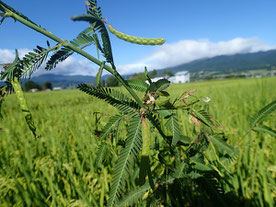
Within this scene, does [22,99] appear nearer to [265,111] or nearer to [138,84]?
[138,84]

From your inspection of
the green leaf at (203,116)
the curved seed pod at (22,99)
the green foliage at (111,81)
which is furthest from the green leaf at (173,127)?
the curved seed pod at (22,99)

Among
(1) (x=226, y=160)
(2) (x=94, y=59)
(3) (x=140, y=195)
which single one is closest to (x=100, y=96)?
→ (2) (x=94, y=59)

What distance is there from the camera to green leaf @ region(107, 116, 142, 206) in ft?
1.03

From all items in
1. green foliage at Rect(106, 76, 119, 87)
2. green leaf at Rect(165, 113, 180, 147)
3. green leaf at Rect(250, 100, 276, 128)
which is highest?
green foliage at Rect(106, 76, 119, 87)

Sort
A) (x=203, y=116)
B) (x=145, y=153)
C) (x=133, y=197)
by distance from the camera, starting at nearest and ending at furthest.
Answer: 1. (x=145, y=153)
2. (x=203, y=116)
3. (x=133, y=197)

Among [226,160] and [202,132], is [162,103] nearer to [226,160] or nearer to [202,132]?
[202,132]

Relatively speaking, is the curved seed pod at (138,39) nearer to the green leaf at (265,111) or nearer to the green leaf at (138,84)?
the green leaf at (138,84)

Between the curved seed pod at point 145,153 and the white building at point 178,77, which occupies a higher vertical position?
the white building at point 178,77

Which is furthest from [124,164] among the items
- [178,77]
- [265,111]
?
[178,77]

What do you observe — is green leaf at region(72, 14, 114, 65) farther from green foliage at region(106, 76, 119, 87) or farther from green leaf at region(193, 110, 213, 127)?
green leaf at region(193, 110, 213, 127)

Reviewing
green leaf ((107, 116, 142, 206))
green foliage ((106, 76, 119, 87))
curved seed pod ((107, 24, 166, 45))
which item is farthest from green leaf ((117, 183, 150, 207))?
→ curved seed pod ((107, 24, 166, 45))

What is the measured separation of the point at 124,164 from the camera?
1.04 feet

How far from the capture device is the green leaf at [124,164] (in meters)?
0.31

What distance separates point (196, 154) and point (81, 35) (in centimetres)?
51
